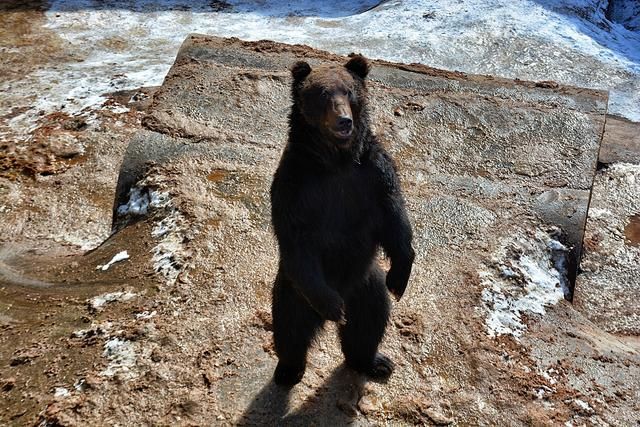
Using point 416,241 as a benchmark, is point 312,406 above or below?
below

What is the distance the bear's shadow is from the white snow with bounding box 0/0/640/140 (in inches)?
200

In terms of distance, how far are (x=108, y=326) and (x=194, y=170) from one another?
179 cm

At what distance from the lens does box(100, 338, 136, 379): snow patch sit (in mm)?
3402

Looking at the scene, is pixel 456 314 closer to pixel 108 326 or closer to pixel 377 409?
pixel 377 409

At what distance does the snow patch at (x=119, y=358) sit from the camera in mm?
3402

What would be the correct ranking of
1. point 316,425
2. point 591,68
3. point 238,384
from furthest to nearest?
point 591,68, point 238,384, point 316,425

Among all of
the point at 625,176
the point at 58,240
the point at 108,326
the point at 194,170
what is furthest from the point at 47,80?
the point at 625,176

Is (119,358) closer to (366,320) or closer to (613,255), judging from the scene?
(366,320)

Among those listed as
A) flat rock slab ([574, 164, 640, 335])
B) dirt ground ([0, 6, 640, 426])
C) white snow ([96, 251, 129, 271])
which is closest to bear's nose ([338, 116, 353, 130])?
dirt ground ([0, 6, 640, 426])

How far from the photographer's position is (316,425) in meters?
3.18

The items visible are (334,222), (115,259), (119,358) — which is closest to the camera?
(334,222)

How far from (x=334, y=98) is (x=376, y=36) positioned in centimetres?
632

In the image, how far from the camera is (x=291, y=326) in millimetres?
3170

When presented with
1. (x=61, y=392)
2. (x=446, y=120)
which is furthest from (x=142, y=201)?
(x=446, y=120)
